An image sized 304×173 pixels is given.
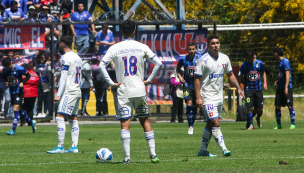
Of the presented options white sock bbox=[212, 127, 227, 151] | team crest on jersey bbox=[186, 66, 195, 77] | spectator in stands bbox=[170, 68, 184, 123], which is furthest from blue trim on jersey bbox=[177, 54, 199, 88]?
Answer: white sock bbox=[212, 127, 227, 151]

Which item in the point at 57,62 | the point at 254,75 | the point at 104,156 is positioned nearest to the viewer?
the point at 104,156

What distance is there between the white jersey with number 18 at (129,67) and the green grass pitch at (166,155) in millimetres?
1039

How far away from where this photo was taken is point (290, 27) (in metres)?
23.8

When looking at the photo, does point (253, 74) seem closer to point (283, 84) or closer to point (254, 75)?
point (254, 75)

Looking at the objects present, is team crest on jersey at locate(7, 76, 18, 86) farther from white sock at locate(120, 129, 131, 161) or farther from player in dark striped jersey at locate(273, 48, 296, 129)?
white sock at locate(120, 129, 131, 161)

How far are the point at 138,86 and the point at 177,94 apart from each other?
37.9ft

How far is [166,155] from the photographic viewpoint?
9281 millimetres

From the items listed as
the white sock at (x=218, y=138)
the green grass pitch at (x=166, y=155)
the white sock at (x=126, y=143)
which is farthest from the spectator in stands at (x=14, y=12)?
the white sock at (x=126, y=143)

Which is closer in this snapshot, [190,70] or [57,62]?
[190,70]

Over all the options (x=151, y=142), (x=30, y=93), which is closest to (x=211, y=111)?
(x=151, y=142)

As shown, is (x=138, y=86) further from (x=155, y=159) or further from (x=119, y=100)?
(x=155, y=159)

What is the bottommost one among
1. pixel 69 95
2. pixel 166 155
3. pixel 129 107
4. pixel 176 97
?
pixel 166 155

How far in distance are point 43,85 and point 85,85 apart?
1.51 m

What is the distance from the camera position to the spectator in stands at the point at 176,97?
19.6m
